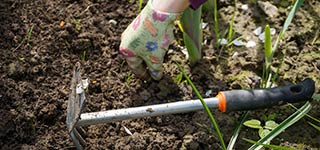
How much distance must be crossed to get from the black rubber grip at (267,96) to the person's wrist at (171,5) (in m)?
0.29

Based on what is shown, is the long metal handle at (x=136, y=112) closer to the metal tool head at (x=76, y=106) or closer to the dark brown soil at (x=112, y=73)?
the metal tool head at (x=76, y=106)

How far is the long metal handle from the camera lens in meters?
1.59

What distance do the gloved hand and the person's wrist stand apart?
0.01 metres

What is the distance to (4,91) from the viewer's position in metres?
1.79

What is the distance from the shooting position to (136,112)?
162 cm

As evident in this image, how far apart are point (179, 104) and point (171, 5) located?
293mm

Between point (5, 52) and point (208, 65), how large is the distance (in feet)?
2.26

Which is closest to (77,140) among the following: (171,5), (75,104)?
(75,104)

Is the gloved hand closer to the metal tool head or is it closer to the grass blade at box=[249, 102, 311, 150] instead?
the metal tool head

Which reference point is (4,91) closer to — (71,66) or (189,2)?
(71,66)

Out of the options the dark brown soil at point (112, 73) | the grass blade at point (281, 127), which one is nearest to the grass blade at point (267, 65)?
the dark brown soil at point (112, 73)

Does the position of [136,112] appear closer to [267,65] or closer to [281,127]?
[281,127]

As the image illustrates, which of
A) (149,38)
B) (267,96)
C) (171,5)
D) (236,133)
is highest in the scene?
(171,5)

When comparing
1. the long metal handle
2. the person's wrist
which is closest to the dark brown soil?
the long metal handle
